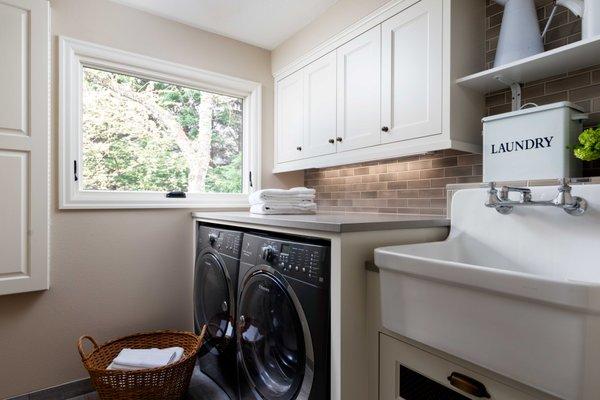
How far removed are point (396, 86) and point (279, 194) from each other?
0.87m

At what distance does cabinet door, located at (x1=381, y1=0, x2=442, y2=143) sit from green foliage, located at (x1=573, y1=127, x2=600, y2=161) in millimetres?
513

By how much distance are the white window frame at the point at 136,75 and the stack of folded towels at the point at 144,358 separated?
0.87 metres

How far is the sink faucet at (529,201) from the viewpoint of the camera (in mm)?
1108

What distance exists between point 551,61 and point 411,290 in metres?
1.04

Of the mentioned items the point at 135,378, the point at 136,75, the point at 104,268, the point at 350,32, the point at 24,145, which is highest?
the point at 350,32

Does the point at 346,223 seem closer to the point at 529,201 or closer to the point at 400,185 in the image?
the point at 529,201

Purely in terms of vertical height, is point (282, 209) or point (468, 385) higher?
point (282, 209)

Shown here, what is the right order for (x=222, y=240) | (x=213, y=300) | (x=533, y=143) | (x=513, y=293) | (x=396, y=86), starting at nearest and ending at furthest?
(x=513, y=293) → (x=533, y=143) → (x=396, y=86) → (x=222, y=240) → (x=213, y=300)

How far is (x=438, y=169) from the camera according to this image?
1.82 m

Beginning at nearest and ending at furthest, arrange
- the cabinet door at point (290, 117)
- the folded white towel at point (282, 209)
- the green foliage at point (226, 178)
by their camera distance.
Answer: the folded white towel at point (282, 209)
the cabinet door at point (290, 117)
the green foliage at point (226, 178)

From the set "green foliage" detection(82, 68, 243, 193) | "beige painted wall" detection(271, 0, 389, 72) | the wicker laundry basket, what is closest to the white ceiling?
"beige painted wall" detection(271, 0, 389, 72)

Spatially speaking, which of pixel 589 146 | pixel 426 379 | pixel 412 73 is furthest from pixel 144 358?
pixel 589 146

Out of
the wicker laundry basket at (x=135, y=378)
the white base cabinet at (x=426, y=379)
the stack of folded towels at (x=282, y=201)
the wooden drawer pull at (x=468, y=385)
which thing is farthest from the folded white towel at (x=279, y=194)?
the wooden drawer pull at (x=468, y=385)

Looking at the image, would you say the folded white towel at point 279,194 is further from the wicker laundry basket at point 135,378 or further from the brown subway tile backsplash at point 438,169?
the wicker laundry basket at point 135,378
